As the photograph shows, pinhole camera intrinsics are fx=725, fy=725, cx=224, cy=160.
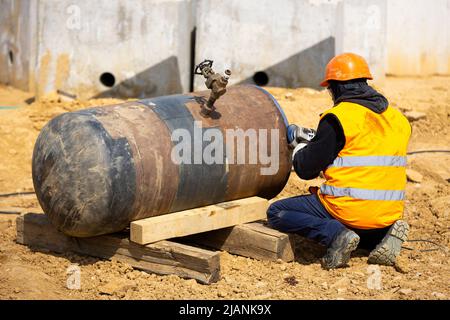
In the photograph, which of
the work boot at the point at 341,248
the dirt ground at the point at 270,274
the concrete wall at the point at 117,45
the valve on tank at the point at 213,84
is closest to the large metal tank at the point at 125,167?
the valve on tank at the point at 213,84

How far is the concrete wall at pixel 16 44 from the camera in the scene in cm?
1057

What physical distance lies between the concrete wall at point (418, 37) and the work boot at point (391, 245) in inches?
253

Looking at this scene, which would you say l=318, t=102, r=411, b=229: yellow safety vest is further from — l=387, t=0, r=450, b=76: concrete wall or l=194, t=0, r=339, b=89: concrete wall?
l=387, t=0, r=450, b=76: concrete wall

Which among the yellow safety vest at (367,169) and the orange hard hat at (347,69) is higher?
the orange hard hat at (347,69)

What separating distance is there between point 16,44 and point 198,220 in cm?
692

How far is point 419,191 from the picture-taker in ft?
23.2

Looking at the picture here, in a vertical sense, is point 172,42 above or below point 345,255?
above

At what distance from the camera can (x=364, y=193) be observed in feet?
16.3

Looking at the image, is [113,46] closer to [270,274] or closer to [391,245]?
[270,274]

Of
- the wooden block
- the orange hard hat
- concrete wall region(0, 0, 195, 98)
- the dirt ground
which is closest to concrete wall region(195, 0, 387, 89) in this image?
concrete wall region(0, 0, 195, 98)

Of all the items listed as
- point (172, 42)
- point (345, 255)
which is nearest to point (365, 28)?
point (172, 42)

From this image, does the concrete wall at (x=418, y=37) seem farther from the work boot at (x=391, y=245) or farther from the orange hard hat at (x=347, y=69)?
the work boot at (x=391, y=245)

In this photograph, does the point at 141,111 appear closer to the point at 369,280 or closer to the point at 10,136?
the point at 369,280

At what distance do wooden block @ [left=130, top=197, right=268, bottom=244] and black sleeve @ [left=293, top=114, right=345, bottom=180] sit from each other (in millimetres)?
587
